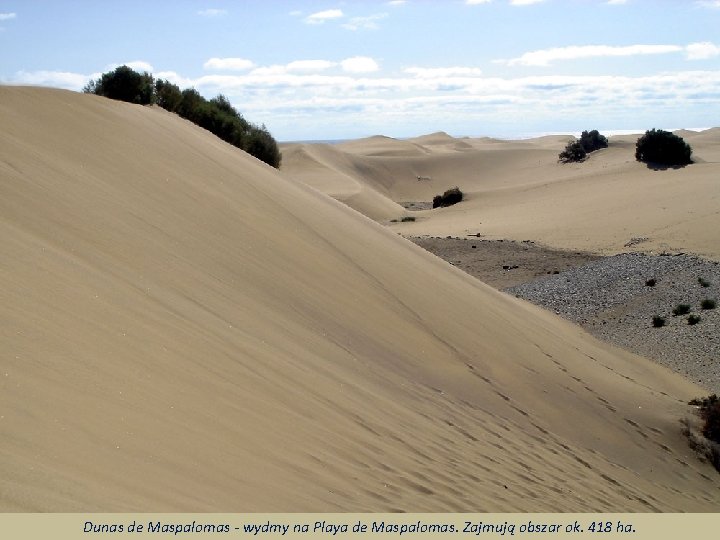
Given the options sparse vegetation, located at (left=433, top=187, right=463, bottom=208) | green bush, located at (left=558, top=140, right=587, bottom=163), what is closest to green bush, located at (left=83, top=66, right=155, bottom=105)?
sparse vegetation, located at (left=433, top=187, right=463, bottom=208)

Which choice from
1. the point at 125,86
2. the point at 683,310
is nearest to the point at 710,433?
the point at 683,310

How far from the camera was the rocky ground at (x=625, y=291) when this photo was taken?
47.2 feet

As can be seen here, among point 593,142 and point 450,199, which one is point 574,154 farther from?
point 450,199

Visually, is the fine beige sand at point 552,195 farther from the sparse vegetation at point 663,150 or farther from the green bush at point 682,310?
the green bush at point 682,310

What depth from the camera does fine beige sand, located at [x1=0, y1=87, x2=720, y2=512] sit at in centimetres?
449

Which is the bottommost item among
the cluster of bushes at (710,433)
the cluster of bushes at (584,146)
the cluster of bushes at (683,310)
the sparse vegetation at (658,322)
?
the cluster of bushes at (710,433)

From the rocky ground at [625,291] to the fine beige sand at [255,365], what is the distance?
116 centimetres

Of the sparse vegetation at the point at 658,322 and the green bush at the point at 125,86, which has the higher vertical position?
the green bush at the point at 125,86

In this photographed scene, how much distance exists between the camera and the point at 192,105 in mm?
23953

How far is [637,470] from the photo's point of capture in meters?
8.47

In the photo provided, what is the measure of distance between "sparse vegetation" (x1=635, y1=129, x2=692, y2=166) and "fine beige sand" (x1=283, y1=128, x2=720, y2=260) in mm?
719

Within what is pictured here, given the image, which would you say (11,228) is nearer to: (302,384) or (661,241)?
(302,384)

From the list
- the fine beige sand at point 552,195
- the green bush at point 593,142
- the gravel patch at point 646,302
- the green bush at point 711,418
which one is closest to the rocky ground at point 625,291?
the gravel patch at point 646,302

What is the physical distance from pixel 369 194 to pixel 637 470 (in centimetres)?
3728
